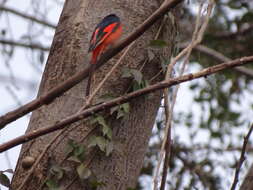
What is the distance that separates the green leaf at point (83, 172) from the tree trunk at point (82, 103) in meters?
0.04

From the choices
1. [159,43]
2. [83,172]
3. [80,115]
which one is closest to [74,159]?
[83,172]

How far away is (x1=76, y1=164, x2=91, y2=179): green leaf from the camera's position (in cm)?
186

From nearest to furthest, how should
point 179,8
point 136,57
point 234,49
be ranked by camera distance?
point 136,57 → point 179,8 → point 234,49

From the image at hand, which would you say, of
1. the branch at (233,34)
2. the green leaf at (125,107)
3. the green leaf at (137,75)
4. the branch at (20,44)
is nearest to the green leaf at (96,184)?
the green leaf at (125,107)

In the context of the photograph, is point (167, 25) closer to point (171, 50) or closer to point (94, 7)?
point (171, 50)

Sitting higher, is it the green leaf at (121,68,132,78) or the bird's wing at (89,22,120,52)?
the bird's wing at (89,22,120,52)

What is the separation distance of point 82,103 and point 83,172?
1.06 feet

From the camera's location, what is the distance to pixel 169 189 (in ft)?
14.3

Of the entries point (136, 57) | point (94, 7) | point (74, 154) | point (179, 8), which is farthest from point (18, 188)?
point (179, 8)

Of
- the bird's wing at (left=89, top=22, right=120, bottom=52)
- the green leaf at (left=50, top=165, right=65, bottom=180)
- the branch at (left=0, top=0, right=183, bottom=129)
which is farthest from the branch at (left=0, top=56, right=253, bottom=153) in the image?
the bird's wing at (left=89, top=22, right=120, bottom=52)

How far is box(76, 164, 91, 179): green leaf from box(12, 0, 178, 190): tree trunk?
39mm

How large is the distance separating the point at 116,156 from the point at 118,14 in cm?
68

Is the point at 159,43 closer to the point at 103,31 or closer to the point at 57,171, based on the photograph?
the point at 103,31

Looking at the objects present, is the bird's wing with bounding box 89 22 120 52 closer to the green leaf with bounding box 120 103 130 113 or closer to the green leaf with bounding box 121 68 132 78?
the green leaf with bounding box 121 68 132 78
